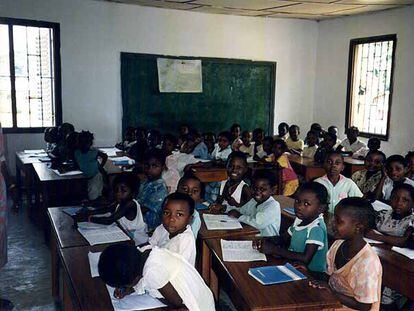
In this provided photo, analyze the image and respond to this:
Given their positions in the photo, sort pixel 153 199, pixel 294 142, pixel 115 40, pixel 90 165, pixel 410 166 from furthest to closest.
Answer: pixel 294 142 < pixel 115 40 < pixel 90 165 < pixel 410 166 < pixel 153 199

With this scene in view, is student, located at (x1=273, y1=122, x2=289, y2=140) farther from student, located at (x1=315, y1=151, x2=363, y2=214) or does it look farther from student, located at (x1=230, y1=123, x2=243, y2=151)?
student, located at (x1=315, y1=151, x2=363, y2=214)

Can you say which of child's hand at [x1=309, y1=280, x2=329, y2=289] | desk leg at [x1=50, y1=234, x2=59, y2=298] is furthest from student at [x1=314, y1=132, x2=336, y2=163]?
child's hand at [x1=309, y1=280, x2=329, y2=289]

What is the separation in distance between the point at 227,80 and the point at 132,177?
16.2ft

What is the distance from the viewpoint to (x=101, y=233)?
8.29ft

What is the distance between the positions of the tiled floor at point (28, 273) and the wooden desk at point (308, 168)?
258cm

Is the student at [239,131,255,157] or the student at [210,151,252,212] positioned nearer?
the student at [210,151,252,212]

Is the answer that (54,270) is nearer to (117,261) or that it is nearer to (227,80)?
(117,261)

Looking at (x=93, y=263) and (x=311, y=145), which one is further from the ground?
(x=311, y=145)

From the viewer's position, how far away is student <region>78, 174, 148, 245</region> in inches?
109

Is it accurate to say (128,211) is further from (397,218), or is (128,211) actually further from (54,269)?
(397,218)

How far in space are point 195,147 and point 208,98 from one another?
1.84 metres

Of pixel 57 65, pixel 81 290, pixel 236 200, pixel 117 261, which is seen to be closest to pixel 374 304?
pixel 117 261

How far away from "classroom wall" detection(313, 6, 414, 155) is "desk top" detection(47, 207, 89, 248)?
5.19m

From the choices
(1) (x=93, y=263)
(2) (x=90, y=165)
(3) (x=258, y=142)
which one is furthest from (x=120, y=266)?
(3) (x=258, y=142)
